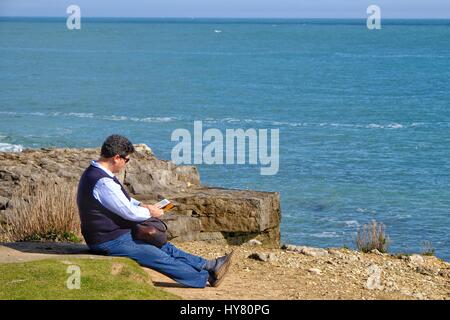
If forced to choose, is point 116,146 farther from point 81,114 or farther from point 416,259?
point 81,114

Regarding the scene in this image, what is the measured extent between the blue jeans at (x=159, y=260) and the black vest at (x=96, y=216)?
10 cm

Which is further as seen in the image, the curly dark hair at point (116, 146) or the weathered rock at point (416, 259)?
the weathered rock at point (416, 259)

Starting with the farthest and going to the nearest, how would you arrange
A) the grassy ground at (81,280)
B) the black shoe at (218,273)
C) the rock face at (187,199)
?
the rock face at (187,199), the black shoe at (218,273), the grassy ground at (81,280)

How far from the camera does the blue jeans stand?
40.5ft

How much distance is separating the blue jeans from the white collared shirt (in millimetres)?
431

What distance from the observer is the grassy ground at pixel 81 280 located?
1119 cm

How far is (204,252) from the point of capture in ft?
49.9

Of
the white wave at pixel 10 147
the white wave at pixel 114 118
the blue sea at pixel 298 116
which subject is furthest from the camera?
the white wave at pixel 114 118

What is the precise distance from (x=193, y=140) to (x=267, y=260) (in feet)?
112

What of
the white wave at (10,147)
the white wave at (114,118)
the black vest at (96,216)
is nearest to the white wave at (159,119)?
the white wave at (114,118)

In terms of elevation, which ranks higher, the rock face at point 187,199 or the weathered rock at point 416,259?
the rock face at point 187,199

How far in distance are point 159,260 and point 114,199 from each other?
96cm

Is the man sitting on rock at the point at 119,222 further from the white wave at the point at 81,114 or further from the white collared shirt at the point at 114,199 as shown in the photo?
the white wave at the point at 81,114
